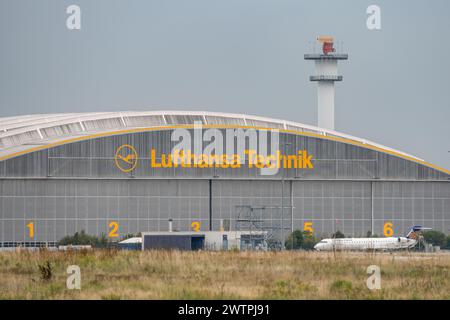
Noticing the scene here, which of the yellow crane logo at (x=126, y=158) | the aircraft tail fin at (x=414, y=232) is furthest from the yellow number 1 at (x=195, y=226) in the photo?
the aircraft tail fin at (x=414, y=232)

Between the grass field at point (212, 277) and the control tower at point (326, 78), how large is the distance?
333ft

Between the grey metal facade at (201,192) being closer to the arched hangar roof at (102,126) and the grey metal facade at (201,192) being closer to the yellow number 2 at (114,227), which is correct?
the yellow number 2 at (114,227)

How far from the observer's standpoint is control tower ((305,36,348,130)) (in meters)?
149

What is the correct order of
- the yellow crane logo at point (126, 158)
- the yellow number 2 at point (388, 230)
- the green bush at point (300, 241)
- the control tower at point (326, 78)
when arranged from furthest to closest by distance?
the control tower at point (326, 78) → the yellow number 2 at point (388, 230) → the green bush at point (300, 241) → the yellow crane logo at point (126, 158)

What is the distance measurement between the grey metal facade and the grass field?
48.6 meters

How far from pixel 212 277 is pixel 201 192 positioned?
63.9 m

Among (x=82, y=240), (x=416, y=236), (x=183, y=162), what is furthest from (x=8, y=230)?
(x=416, y=236)

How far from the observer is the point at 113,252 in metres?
47.2

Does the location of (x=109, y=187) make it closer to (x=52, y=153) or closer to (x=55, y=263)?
(x=52, y=153)

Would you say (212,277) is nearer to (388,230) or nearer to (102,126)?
(388,230)

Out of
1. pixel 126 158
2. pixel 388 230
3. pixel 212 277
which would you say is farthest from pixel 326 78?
pixel 212 277

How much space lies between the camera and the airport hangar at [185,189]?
315 ft

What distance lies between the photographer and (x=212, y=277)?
120 ft
